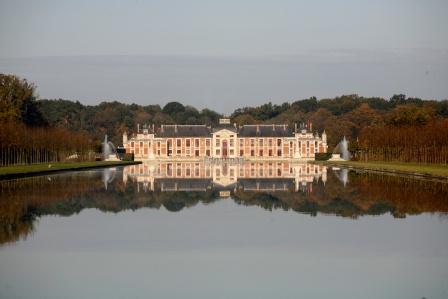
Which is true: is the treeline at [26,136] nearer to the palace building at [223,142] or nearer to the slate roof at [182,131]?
the palace building at [223,142]

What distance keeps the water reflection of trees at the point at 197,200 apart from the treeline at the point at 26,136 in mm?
25401

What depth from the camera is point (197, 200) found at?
2369 centimetres

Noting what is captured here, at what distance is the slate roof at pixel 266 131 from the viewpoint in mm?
98312

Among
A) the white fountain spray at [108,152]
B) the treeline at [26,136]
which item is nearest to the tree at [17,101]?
the treeline at [26,136]

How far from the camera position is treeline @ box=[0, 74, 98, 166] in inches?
2144

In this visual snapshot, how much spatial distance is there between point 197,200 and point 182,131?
252 feet

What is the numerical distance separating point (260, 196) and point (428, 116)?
49.5 meters

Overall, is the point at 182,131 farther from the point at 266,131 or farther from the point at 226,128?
the point at 266,131

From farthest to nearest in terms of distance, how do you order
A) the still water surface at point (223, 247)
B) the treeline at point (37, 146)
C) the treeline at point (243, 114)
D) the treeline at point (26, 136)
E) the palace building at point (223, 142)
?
the treeline at point (243, 114) → the palace building at point (223, 142) → the treeline at point (26, 136) → the treeline at point (37, 146) → the still water surface at point (223, 247)

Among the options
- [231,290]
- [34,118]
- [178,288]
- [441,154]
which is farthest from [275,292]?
[34,118]

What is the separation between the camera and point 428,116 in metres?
71.1

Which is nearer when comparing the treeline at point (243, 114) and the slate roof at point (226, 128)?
the slate roof at point (226, 128)

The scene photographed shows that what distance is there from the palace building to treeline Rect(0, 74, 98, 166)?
58.3ft

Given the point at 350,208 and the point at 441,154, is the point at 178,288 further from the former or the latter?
the point at 441,154
